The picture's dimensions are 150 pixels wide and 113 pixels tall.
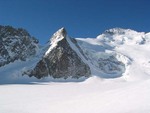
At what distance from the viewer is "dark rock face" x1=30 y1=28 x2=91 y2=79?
133 feet

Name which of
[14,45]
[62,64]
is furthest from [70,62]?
[14,45]

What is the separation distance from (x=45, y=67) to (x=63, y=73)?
3.38m

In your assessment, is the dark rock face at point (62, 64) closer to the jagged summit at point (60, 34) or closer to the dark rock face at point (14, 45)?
the jagged summit at point (60, 34)

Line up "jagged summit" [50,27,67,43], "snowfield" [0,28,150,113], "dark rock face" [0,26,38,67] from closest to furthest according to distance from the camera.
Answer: "snowfield" [0,28,150,113]
"dark rock face" [0,26,38,67]
"jagged summit" [50,27,67,43]

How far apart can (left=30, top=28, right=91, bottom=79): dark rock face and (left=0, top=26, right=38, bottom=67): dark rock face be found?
4783mm

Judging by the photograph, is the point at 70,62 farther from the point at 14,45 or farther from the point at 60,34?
the point at 14,45

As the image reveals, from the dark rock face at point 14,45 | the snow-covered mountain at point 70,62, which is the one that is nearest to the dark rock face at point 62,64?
the snow-covered mountain at point 70,62

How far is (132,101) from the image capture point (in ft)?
44.5

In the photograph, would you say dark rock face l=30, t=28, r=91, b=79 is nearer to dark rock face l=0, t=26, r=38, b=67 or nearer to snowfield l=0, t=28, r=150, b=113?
snowfield l=0, t=28, r=150, b=113

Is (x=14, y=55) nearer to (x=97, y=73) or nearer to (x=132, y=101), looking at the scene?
(x=97, y=73)

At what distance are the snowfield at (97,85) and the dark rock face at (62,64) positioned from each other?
1.48 meters

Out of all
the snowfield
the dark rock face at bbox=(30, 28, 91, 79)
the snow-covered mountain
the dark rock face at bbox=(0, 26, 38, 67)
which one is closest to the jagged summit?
the snow-covered mountain

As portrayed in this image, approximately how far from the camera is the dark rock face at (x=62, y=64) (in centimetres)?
4069

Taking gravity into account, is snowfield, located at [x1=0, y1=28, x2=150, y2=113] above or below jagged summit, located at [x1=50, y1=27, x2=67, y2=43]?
below
